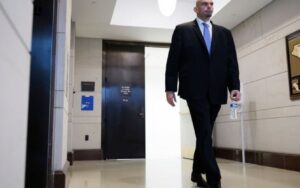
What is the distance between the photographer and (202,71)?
2.38 meters

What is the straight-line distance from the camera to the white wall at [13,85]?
0.57 m

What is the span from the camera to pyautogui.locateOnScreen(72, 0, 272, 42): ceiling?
17.0 feet

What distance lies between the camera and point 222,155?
633 cm

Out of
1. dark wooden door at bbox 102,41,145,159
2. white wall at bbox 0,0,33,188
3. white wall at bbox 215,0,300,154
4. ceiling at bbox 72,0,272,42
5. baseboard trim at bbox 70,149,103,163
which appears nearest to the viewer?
white wall at bbox 0,0,33,188

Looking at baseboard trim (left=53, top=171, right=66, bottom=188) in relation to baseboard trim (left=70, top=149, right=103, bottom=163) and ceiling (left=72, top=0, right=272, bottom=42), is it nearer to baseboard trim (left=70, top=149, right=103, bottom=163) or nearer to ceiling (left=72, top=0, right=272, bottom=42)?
ceiling (left=72, top=0, right=272, bottom=42)

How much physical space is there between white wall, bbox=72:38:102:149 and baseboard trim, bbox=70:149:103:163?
0.33 ft

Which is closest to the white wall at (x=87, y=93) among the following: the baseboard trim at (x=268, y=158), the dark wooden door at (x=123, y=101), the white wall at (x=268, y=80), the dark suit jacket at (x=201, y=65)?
the dark wooden door at (x=123, y=101)

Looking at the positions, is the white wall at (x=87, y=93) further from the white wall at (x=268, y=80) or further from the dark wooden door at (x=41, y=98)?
the dark wooden door at (x=41, y=98)

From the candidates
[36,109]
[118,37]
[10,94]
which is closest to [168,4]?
[36,109]

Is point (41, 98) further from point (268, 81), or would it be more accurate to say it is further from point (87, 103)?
point (87, 103)

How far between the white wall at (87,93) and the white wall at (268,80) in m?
2.95

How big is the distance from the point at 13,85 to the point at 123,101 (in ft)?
21.0

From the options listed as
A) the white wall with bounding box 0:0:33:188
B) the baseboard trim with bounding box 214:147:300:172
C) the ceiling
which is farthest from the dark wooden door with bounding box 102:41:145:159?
the white wall with bounding box 0:0:33:188

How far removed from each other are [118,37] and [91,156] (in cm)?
269
